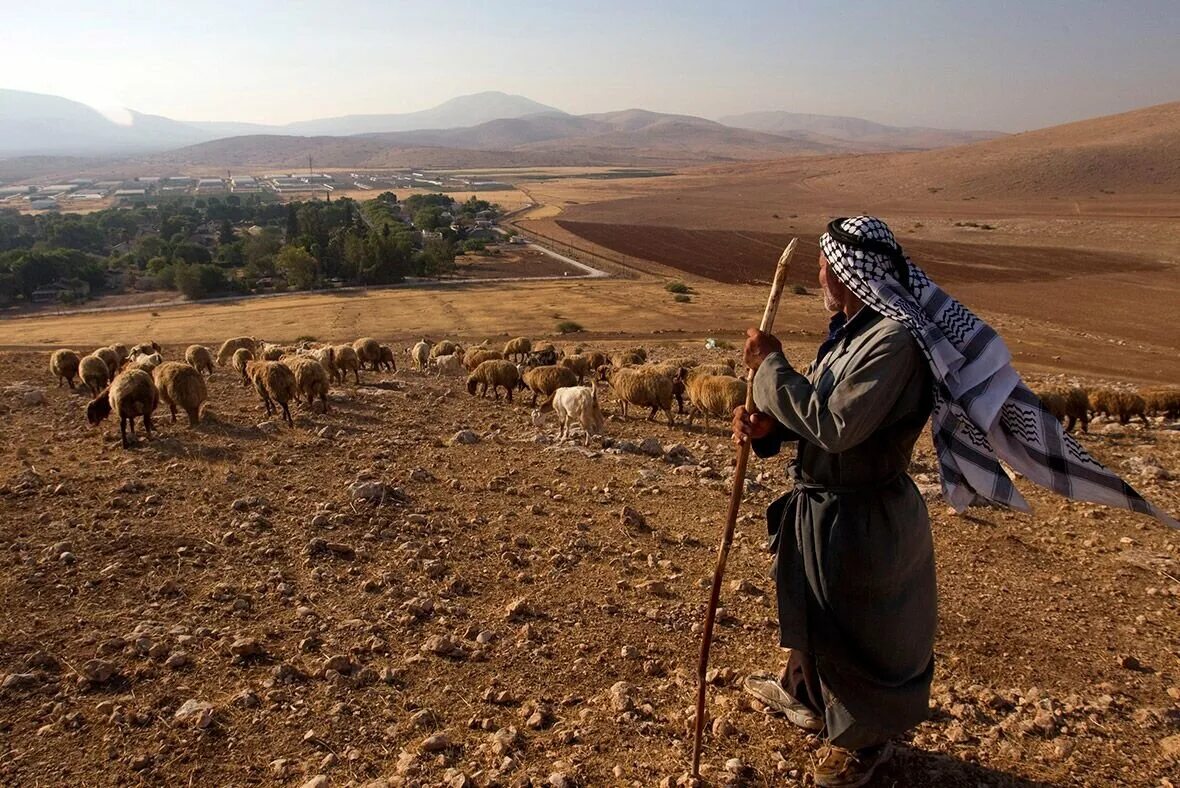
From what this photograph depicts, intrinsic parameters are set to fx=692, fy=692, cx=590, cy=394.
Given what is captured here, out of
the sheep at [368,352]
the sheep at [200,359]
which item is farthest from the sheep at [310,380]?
the sheep at [368,352]

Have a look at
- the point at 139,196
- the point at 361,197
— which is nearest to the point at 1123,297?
the point at 361,197

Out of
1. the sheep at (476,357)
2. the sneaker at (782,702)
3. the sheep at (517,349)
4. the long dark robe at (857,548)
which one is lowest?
the sheep at (517,349)

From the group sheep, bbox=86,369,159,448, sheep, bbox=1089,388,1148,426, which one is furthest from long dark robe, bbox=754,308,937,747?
sheep, bbox=1089,388,1148,426

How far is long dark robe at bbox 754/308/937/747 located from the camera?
2447 mm

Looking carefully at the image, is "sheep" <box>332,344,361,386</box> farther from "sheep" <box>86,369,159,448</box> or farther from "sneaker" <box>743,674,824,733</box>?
"sneaker" <box>743,674,824,733</box>

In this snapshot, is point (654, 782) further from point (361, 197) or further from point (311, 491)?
point (361, 197)

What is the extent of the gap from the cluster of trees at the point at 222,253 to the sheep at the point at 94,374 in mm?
Answer: 37386

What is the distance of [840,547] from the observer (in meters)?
2.64

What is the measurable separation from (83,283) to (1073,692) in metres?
59.1

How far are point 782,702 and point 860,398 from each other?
5.77 feet

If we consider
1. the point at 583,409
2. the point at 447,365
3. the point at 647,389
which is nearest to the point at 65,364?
the point at 447,365

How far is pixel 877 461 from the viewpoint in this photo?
8.35 ft

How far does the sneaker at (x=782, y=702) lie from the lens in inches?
126

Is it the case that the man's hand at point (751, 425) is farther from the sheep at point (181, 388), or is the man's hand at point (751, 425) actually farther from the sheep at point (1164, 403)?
the sheep at point (1164, 403)
